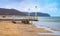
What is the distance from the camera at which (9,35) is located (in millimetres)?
11672

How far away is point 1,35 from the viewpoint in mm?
11625

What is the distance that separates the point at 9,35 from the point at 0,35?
609 millimetres

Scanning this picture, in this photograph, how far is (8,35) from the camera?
11680 mm

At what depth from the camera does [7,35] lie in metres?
11.7

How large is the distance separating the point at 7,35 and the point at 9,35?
14 cm

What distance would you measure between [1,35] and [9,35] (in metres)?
0.54

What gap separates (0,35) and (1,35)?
7 cm

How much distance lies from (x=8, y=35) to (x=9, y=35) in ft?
0.23

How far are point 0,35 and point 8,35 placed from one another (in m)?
0.54
